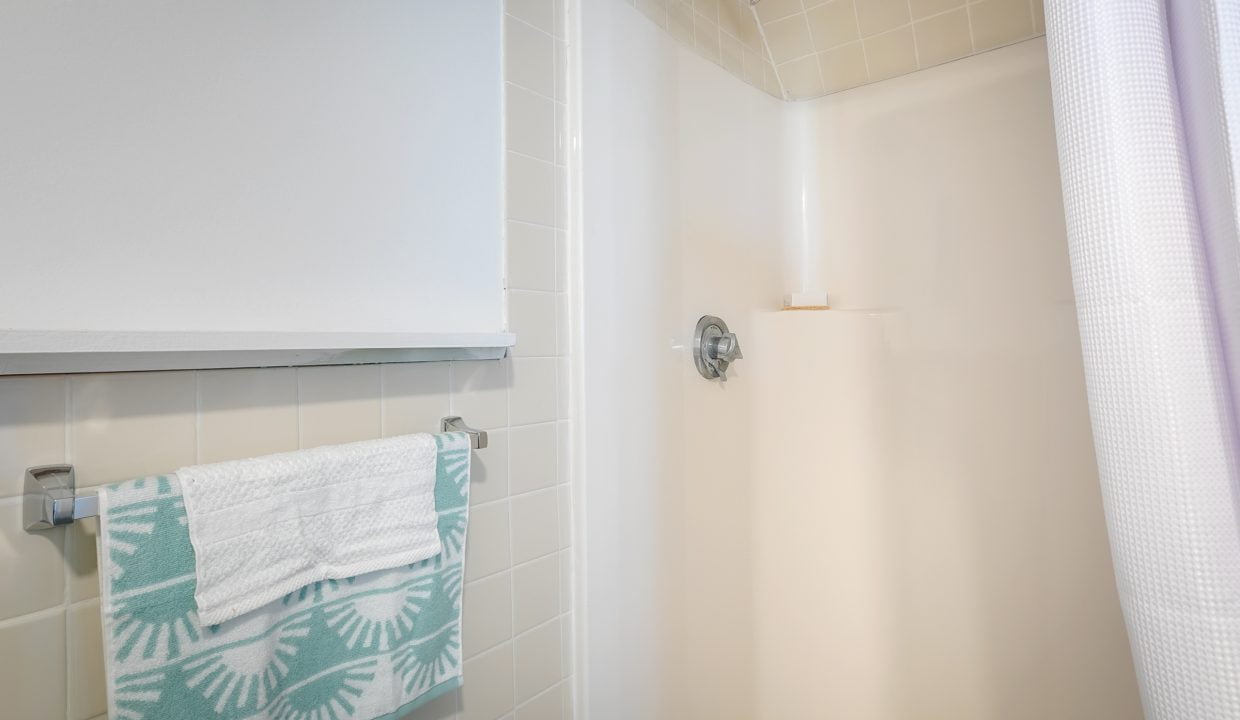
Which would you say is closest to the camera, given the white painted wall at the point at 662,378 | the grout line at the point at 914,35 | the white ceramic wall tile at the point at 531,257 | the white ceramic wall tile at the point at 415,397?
the white ceramic wall tile at the point at 415,397

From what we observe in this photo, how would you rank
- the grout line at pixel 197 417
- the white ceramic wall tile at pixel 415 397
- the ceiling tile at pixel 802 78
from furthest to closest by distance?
the ceiling tile at pixel 802 78 → the white ceramic wall tile at pixel 415 397 → the grout line at pixel 197 417

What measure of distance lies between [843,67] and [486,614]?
1.36 metres

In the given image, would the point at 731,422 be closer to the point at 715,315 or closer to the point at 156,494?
the point at 715,315

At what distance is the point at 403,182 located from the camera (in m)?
0.73

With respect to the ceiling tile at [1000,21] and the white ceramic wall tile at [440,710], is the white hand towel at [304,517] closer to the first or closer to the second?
the white ceramic wall tile at [440,710]

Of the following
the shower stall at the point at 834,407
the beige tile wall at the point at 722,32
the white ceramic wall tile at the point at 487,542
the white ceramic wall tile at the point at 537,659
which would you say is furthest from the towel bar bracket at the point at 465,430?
the beige tile wall at the point at 722,32

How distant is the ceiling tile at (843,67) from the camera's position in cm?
134

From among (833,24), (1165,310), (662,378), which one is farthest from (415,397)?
(833,24)

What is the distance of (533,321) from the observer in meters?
0.88

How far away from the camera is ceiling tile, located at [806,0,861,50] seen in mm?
1282

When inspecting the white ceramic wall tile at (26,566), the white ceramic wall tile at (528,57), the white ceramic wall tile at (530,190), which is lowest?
the white ceramic wall tile at (26,566)

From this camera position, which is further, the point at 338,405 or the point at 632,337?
the point at 632,337

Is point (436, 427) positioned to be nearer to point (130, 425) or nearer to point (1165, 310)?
point (130, 425)

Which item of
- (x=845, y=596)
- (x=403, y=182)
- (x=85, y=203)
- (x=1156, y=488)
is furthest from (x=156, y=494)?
(x=845, y=596)
